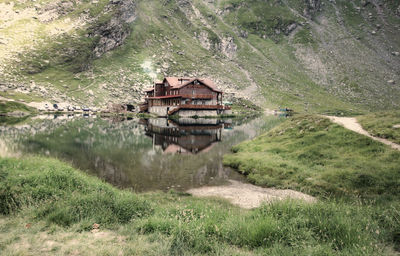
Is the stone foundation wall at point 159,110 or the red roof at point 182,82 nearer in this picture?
the red roof at point 182,82

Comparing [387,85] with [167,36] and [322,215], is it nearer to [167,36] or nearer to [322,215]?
[167,36]

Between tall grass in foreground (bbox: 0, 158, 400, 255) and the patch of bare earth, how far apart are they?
6599 millimetres

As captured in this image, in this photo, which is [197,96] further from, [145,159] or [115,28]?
[115,28]

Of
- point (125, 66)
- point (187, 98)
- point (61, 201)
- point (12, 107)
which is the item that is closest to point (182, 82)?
point (187, 98)

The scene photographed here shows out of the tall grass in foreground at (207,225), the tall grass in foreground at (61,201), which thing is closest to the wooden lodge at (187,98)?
the tall grass in foreground at (61,201)

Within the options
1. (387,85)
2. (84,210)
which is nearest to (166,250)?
(84,210)

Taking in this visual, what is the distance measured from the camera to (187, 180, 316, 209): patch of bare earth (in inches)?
634

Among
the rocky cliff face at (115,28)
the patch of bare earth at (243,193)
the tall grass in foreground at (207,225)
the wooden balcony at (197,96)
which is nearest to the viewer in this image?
the tall grass in foreground at (207,225)

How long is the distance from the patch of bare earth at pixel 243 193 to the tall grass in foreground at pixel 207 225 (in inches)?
260

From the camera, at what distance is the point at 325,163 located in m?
21.2

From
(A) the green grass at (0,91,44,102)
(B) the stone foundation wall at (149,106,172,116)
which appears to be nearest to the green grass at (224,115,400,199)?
(B) the stone foundation wall at (149,106,172,116)

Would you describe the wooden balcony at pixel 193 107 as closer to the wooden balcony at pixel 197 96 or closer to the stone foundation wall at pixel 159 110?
the wooden balcony at pixel 197 96

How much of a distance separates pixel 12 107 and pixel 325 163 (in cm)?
10847

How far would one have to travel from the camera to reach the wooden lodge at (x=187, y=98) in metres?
96.7
